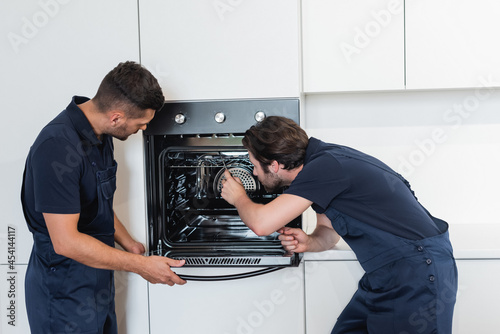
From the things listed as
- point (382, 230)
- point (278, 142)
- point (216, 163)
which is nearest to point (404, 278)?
point (382, 230)

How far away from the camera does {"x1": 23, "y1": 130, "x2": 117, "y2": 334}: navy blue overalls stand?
1.57 metres

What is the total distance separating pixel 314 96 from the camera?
2.40 meters

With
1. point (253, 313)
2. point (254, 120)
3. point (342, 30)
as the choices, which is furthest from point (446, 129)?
point (253, 313)

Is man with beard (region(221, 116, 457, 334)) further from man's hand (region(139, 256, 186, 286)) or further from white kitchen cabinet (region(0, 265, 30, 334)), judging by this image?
white kitchen cabinet (region(0, 265, 30, 334))

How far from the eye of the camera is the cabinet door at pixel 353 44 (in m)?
2.06

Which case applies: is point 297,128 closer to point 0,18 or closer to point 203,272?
point 203,272

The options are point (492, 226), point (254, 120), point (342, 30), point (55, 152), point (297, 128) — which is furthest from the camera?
point (492, 226)

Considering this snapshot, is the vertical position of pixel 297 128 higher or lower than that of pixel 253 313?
higher

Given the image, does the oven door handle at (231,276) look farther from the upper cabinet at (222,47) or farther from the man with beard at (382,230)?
the upper cabinet at (222,47)

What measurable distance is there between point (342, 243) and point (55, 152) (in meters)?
1.06

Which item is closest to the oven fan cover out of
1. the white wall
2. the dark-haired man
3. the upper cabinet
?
the upper cabinet

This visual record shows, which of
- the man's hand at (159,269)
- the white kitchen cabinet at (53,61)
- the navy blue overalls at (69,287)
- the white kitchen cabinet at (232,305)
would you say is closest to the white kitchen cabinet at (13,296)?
the white kitchen cabinet at (53,61)

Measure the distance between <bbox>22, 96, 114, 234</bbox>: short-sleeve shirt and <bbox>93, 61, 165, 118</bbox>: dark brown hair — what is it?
0.10m

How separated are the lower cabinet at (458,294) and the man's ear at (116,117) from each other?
2.65ft
